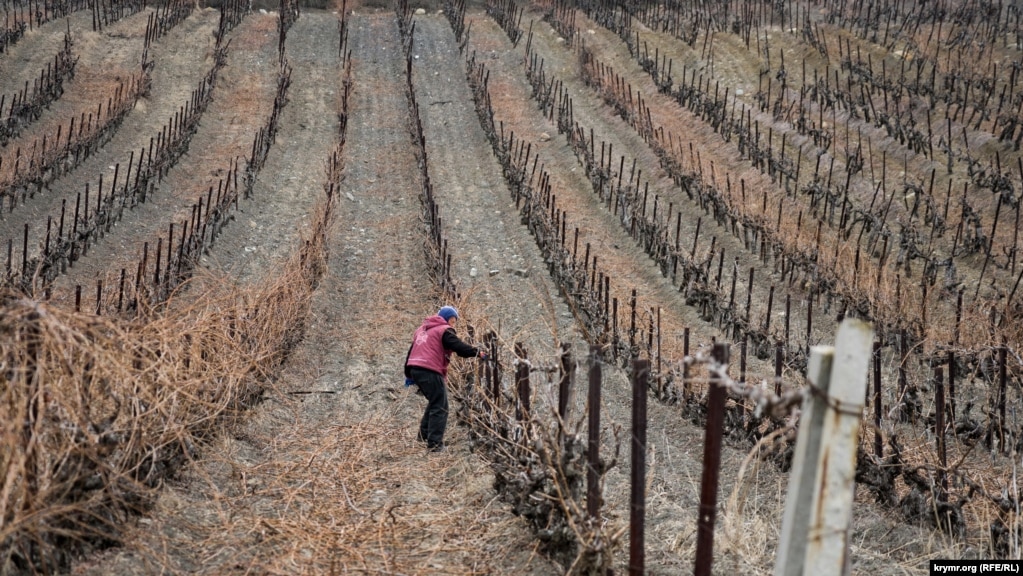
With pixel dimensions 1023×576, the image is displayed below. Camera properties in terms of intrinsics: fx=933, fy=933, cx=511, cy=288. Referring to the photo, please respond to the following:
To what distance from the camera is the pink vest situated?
25.2ft

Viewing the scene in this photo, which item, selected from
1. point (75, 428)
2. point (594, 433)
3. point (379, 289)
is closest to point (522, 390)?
point (594, 433)

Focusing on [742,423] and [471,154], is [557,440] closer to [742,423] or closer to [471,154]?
[742,423]

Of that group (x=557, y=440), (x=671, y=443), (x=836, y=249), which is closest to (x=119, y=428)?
(x=557, y=440)

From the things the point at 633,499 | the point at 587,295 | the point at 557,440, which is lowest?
the point at 587,295

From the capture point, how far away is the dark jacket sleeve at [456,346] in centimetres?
751

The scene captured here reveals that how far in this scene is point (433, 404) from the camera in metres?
7.60

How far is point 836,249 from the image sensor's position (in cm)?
1313

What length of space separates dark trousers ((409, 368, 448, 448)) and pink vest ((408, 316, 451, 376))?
52 mm

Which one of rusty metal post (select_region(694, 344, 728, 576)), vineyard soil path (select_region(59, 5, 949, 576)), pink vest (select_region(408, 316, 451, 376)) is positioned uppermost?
rusty metal post (select_region(694, 344, 728, 576))

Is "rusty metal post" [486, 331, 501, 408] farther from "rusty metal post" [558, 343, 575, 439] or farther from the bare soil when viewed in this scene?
"rusty metal post" [558, 343, 575, 439]

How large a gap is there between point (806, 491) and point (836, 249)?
1061 cm

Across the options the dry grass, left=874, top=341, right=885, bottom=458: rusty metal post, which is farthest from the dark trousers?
left=874, top=341, right=885, bottom=458: rusty metal post

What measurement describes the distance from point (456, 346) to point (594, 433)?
3273 mm

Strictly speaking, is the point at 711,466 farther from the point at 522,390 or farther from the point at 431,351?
the point at 431,351
